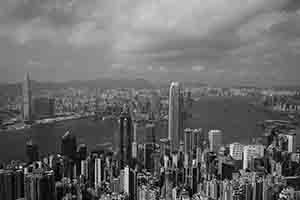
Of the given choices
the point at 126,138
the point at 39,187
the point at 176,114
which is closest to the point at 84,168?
the point at 39,187

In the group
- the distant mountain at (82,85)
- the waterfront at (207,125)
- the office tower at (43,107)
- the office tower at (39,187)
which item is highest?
the distant mountain at (82,85)

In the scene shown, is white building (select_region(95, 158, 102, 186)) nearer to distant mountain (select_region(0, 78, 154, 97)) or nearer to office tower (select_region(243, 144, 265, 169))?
distant mountain (select_region(0, 78, 154, 97))

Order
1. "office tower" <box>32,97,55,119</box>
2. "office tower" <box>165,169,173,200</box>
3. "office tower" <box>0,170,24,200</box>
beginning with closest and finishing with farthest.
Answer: "office tower" <box>0,170,24,200</box> → "office tower" <box>165,169,173,200</box> → "office tower" <box>32,97,55,119</box>

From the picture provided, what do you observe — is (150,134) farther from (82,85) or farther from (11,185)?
(11,185)

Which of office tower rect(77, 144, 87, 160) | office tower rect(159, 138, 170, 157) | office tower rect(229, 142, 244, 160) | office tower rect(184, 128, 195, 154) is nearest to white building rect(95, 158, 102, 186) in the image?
office tower rect(77, 144, 87, 160)

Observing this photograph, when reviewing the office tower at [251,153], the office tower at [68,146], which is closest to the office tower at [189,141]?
the office tower at [251,153]

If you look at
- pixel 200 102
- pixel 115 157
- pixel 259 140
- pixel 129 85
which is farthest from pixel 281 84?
pixel 115 157

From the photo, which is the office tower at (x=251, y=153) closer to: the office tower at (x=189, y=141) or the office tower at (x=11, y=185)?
the office tower at (x=189, y=141)
